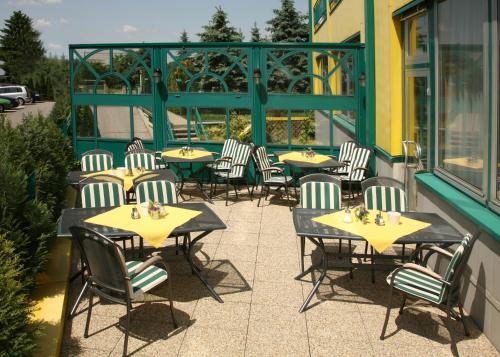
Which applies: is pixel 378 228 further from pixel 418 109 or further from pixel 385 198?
pixel 418 109

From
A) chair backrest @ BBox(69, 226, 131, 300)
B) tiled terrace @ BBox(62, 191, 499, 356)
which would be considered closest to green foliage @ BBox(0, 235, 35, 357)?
chair backrest @ BBox(69, 226, 131, 300)

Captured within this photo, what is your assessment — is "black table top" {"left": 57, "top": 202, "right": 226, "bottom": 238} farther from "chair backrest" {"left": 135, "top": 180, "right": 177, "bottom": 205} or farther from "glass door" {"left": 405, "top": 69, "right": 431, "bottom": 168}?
"glass door" {"left": 405, "top": 69, "right": 431, "bottom": 168}

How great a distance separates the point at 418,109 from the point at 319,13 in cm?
1147

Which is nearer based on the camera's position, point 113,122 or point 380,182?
point 380,182

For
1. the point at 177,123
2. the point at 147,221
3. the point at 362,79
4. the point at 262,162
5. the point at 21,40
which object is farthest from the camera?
the point at 21,40

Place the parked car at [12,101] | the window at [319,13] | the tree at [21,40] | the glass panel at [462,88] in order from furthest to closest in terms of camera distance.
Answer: the tree at [21,40] → the parked car at [12,101] → the window at [319,13] → the glass panel at [462,88]

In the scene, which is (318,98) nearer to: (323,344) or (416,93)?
(416,93)

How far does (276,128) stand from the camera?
11250 millimetres

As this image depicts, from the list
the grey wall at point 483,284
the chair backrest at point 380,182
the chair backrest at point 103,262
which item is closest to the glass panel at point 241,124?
the chair backrest at point 380,182

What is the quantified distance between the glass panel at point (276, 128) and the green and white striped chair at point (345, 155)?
138 cm

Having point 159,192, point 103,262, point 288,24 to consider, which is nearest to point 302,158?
point 159,192

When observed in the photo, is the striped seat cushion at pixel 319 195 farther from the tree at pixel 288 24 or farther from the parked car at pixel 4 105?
the parked car at pixel 4 105

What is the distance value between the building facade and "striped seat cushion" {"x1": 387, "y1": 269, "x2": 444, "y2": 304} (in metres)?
0.48

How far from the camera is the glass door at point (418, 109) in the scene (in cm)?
714
